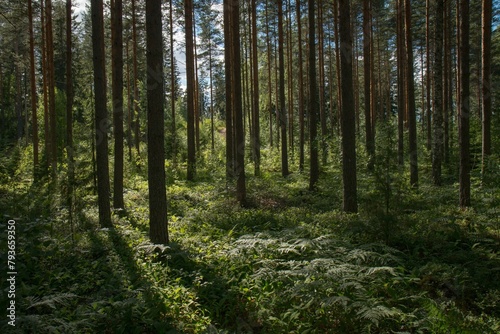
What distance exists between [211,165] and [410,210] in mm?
13033

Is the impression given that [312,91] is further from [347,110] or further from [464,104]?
[464,104]

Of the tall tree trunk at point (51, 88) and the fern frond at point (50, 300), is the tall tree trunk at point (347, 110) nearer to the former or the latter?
the fern frond at point (50, 300)

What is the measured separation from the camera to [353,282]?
174 inches

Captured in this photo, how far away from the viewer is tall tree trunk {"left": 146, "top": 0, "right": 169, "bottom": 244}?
6348 mm

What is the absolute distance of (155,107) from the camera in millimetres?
6441

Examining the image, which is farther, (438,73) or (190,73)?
(190,73)

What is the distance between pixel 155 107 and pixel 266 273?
3.67 metres

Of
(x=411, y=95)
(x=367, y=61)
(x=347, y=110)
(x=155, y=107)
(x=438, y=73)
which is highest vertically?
(x=367, y=61)

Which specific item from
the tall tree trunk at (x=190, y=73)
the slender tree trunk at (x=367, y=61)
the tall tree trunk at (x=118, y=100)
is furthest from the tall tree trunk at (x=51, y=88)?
the slender tree trunk at (x=367, y=61)

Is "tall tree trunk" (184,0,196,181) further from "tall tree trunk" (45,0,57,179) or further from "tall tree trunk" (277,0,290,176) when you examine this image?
"tall tree trunk" (45,0,57,179)

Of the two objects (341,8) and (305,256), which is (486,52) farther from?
(305,256)

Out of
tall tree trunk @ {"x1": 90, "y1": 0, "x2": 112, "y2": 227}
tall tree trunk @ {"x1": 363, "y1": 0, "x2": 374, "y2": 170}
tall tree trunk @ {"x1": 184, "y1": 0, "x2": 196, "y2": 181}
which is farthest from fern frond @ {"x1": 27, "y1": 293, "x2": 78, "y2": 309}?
Answer: tall tree trunk @ {"x1": 184, "y1": 0, "x2": 196, "y2": 181}

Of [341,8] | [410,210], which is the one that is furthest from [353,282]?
[341,8]

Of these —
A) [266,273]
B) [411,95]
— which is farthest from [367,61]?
[266,273]
